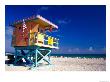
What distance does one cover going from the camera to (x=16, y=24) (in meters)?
8.86

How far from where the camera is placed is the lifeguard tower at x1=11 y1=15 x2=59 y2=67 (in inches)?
339

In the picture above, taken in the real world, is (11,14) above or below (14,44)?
above

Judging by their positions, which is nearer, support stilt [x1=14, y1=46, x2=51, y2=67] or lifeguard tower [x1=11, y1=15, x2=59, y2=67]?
lifeguard tower [x1=11, y1=15, x2=59, y2=67]

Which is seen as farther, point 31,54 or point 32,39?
point 31,54

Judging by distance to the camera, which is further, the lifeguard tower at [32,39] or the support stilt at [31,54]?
the support stilt at [31,54]

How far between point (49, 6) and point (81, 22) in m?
1.23

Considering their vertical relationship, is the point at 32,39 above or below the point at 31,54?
above

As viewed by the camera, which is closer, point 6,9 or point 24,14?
point 6,9

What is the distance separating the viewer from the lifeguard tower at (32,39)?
862 cm

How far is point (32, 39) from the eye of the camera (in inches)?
340
